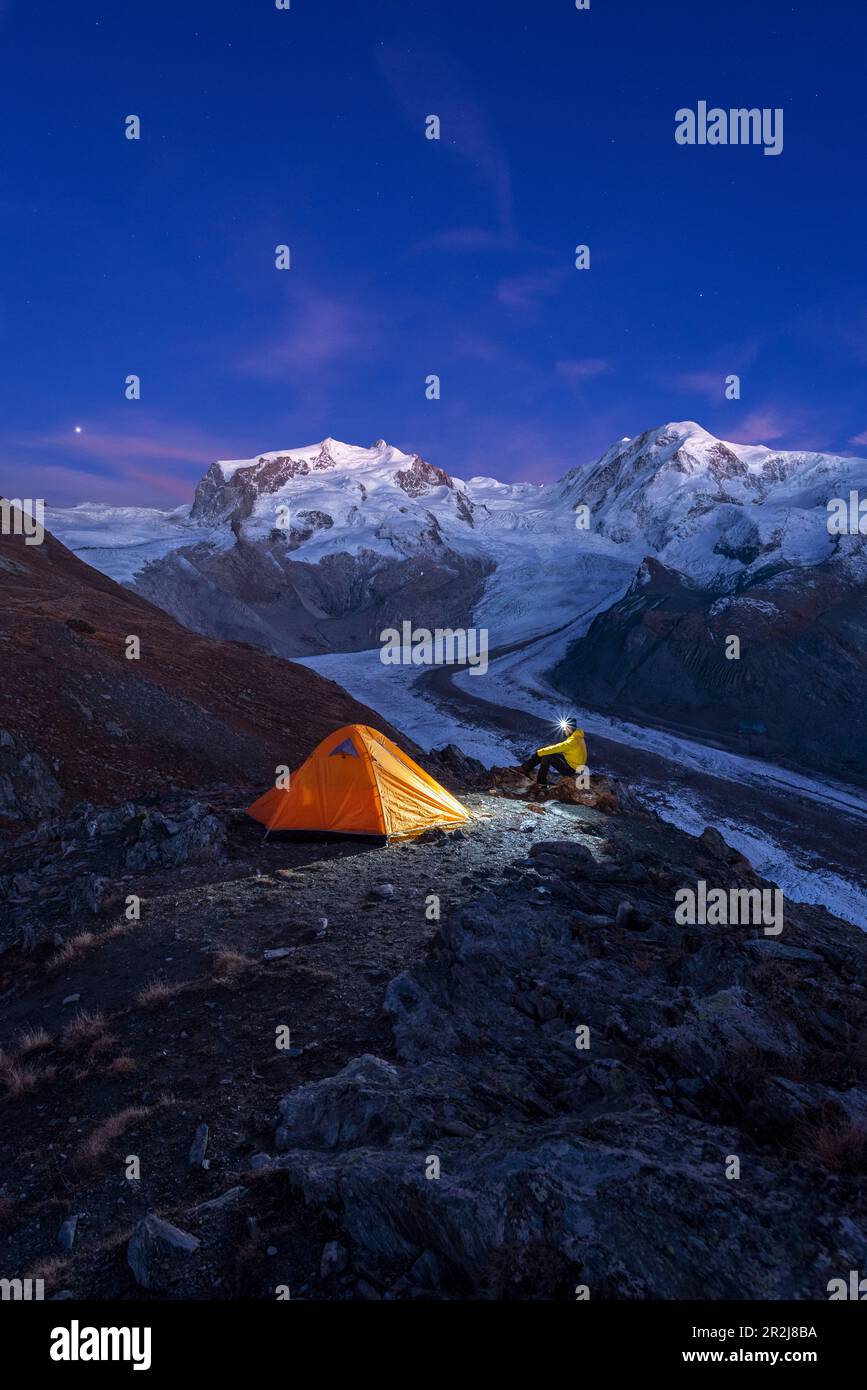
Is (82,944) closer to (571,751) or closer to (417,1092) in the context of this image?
(417,1092)

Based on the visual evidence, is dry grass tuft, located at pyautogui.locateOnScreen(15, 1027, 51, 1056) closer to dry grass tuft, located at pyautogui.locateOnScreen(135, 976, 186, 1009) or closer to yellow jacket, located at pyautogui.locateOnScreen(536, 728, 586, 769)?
dry grass tuft, located at pyautogui.locateOnScreen(135, 976, 186, 1009)

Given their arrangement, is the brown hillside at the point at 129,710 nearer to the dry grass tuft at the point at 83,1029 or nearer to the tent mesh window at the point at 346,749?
the tent mesh window at the point at 346,749

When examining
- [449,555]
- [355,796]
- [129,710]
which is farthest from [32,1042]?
[449,555]

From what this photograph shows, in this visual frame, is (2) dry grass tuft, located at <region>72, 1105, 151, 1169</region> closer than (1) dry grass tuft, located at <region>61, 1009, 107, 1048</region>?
Yes

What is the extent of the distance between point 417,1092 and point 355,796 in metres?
8.38

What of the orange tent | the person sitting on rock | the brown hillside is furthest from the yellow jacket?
the brown hillside

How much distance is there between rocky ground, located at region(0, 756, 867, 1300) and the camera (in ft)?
12.9

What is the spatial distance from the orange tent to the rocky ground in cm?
193

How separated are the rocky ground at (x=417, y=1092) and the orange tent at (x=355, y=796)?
1.93m

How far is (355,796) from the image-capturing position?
13.6m

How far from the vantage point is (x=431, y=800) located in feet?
48.0
